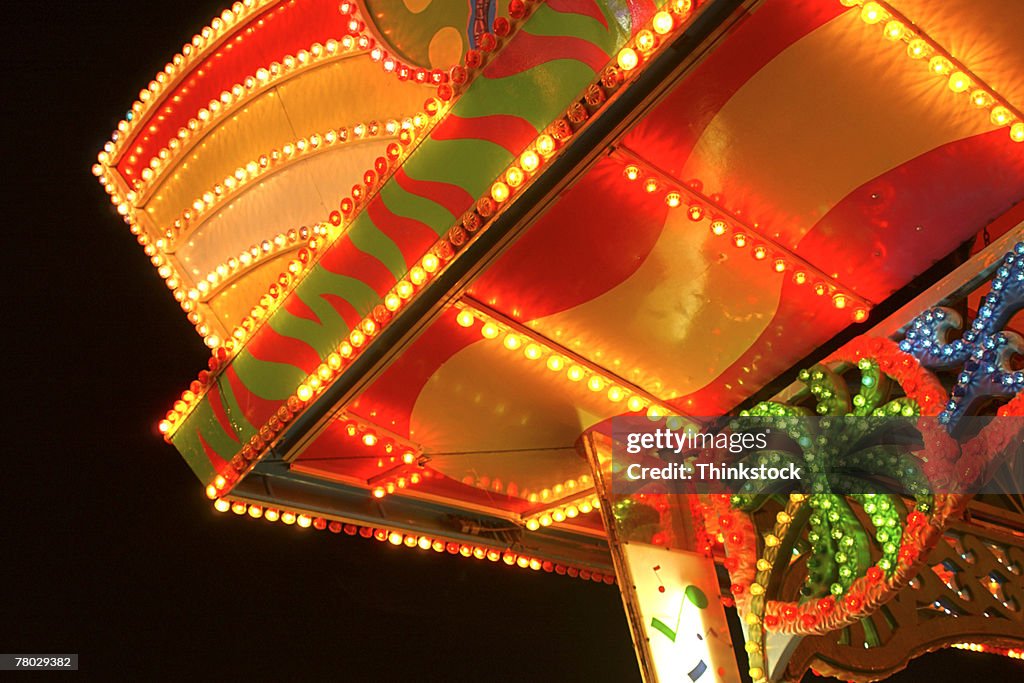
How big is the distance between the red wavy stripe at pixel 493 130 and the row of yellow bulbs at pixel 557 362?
98cm

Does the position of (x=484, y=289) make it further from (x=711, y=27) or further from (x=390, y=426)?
(x=711, y=27)

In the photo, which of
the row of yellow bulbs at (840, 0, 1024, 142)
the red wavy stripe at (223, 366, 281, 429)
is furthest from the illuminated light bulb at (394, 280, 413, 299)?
the row of yellow bulbs at (840, 0, 1024, 142)

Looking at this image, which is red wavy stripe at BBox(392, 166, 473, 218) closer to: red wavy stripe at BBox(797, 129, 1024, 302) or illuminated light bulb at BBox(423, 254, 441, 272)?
illuminated light bulb at BBox(423, 254, 441, 272)

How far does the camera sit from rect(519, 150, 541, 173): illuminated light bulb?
3.78 meters

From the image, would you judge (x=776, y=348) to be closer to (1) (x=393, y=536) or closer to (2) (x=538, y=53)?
(2) (x=538, y=53)

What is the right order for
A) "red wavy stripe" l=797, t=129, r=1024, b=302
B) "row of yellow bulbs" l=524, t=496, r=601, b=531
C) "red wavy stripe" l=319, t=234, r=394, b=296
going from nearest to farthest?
"red wavy stripe" l=797, t=129, r=1024, b=302 → "red wavy stripe" l=319, t=234, r=394, b=296 → "row of yellow bulbs" l=524, t=496, r=601, b=531

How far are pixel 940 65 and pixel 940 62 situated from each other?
0.02m

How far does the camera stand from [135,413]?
10094 mm

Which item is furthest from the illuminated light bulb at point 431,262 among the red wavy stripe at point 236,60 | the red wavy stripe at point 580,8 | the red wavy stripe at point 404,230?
the red wavy stripe at point 236,60

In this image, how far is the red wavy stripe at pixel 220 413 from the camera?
18.5ft

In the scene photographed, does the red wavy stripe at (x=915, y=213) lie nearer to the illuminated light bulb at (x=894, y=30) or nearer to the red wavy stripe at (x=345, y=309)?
the illuminated light bulb at (x=894, y=30)

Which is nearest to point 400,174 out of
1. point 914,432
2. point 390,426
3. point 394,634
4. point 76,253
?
point 390,426

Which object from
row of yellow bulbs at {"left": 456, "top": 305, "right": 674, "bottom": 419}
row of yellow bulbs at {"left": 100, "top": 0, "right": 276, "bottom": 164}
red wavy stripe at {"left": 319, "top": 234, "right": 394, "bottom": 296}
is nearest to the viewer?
red wavy stripe at {"left": 319, "top": 234, "right": 394, "bottom": 296}

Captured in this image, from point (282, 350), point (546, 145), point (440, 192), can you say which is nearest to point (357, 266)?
point (440, 192)
